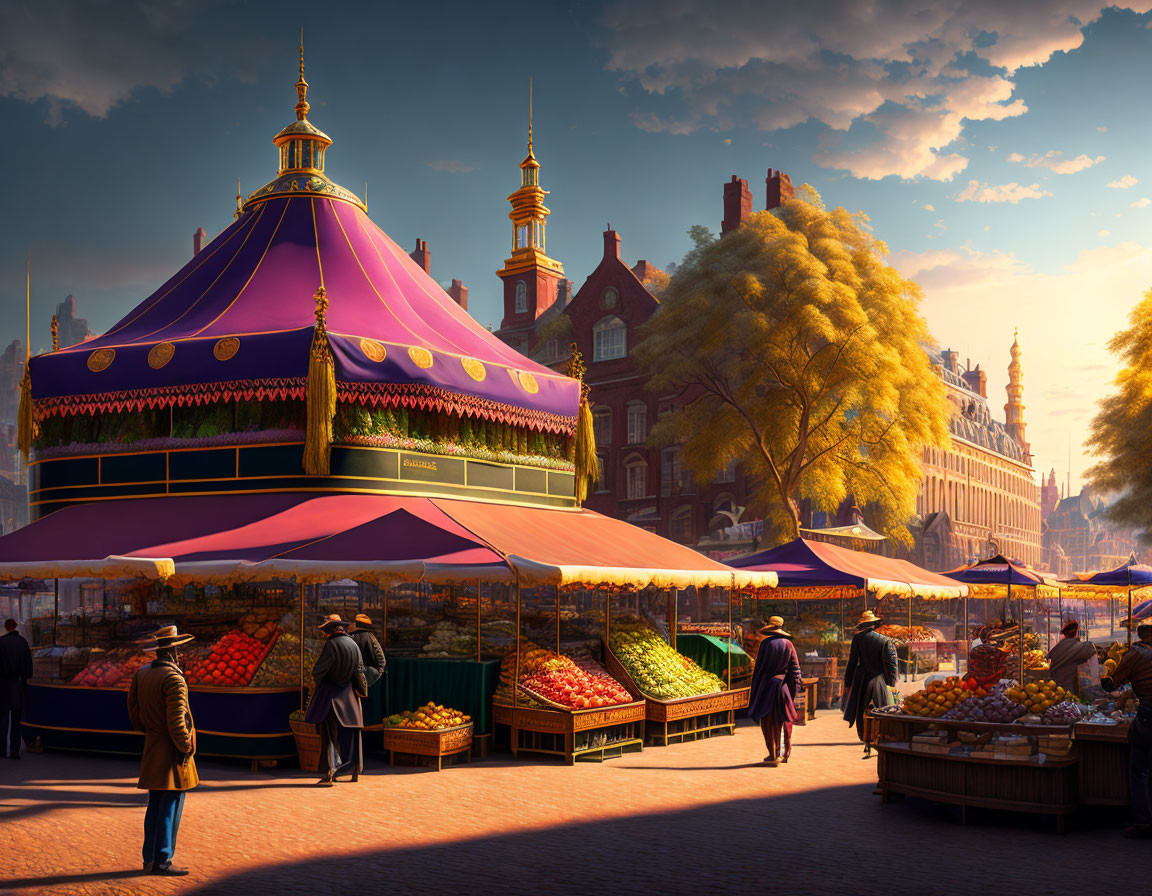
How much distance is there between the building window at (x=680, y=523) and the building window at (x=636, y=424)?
12.7 ft

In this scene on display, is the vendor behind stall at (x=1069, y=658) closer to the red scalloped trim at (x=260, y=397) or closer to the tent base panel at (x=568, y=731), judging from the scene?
the tent base panel at (x=568, y=731)

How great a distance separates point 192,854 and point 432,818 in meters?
2.28

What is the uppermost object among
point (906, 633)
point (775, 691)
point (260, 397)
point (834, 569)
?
point (260, 397)

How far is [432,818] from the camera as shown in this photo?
34.2ft

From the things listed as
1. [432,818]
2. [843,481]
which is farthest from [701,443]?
[432,818]

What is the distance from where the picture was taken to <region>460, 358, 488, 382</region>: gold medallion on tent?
18.3m

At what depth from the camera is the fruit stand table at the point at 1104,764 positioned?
409 inches

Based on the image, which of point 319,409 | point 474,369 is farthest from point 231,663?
point 474,369

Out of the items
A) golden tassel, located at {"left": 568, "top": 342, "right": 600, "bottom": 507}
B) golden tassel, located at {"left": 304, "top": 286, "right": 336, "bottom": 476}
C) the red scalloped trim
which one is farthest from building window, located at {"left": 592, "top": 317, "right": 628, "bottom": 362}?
golden tassel, located at {"left": 304, "top": 286, "right": 336, "bottom": 476}

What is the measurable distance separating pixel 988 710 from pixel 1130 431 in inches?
1031

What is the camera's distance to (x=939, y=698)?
11766 millimetres

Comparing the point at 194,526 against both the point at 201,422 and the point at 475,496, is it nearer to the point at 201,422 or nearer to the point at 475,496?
the point at 201,422

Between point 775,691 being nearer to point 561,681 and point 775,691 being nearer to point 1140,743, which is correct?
point 561,681

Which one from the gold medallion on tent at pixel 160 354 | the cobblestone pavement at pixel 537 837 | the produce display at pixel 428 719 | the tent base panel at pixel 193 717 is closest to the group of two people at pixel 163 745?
the cobblestone pavement at pixel 537 837
